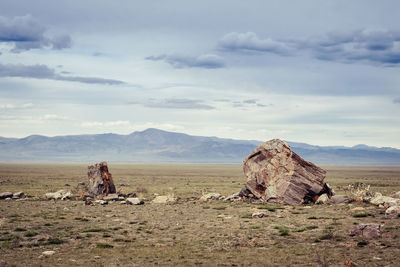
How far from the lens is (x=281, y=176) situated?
34.9m

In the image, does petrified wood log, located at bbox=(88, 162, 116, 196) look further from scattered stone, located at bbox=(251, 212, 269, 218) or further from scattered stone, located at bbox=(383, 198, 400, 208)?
scattered stone, located at bbox=(383, 198, 400, 208)

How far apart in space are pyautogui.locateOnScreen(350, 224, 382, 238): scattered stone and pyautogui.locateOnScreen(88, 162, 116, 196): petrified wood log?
89.1 ft

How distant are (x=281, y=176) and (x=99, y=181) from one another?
18.2 meters

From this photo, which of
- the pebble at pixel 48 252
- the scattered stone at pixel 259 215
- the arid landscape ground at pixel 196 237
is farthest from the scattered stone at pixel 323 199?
the pebble at pixel 48 252

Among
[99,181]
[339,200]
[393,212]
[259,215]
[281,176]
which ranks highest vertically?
[281,176]

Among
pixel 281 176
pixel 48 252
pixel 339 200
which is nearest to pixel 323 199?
pixel 339 200

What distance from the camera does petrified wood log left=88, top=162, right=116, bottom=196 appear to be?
4128 cm

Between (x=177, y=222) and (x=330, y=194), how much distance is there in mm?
16213

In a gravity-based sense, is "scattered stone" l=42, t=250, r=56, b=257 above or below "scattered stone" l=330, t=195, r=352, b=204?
below

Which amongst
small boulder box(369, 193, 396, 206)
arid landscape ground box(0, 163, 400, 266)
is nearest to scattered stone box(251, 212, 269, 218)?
arid landscape ground box(0, 163, 400, 266)

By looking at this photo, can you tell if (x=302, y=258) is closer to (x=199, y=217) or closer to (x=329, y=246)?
(x=329, y=246)

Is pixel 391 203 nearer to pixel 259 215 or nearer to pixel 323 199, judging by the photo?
pixel 323 199

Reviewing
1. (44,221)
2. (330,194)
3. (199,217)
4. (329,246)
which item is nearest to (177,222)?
(199,217)

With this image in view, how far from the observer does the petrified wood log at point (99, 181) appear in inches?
1625
